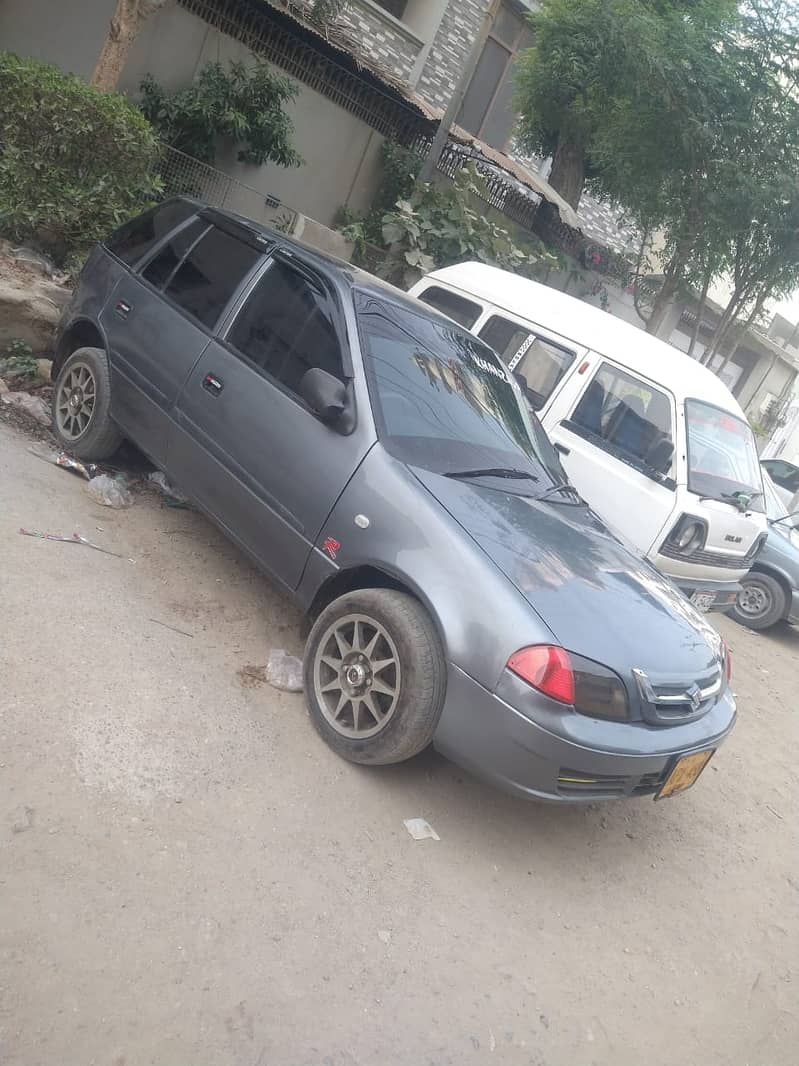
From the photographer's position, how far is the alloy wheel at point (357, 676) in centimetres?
352

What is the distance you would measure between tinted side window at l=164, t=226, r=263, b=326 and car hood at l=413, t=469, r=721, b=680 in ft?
5.48

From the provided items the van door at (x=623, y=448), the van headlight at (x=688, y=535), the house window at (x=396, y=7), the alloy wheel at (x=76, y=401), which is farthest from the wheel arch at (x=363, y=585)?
the house window at (x=396, y=7)

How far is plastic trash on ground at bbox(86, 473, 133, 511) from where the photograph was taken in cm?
517

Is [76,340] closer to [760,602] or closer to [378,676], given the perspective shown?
[378,676]

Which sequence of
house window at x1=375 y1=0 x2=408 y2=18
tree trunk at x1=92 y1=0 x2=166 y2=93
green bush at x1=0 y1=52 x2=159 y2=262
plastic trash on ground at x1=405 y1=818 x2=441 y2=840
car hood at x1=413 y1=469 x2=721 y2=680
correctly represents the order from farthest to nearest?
house window at x1=375 y1=0 x2=408 y2=18 → tree trunk at x1=92 y1=0 x2=166 y2=93 → green bush at x1=0 y1=52 x2=159 y2=262 → plastic trash on ground at x1=405 y1=818 x2=441 y2=840 → car hood at x1=413 y1=469 x2=721 y2=680

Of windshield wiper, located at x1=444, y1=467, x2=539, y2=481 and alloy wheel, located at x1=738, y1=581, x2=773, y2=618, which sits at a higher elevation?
windshield wiper, located at x1=444, y1=467, x2=539, y2=481

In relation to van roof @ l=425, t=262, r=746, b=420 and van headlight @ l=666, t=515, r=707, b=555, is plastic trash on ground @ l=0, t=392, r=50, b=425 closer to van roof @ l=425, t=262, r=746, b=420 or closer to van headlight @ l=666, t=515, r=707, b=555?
van roof @ l=425, t=262, r=746, b=420

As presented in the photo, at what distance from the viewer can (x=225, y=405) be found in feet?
14.2

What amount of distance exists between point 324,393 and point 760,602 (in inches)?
281

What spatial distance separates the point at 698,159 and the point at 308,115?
18.6 feet

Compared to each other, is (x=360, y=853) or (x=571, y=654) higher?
(x=571, y=654)

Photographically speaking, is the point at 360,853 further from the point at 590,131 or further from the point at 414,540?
the point at 590,131

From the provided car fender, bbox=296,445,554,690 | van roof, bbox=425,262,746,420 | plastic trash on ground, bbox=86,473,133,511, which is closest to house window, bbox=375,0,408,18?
van roof, bbox=425,262,746,420

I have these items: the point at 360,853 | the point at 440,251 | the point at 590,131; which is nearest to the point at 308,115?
the point at 440,251
